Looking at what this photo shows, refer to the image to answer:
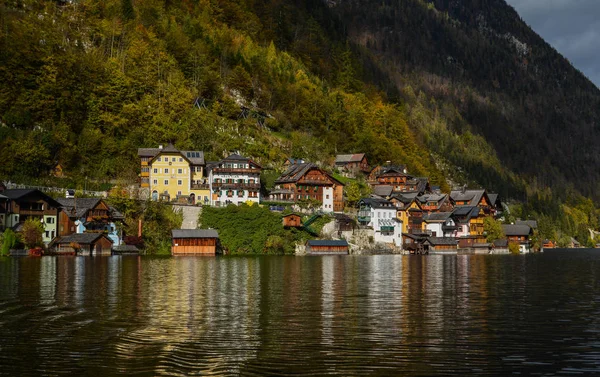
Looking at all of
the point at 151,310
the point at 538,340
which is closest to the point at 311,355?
the point at 538,340

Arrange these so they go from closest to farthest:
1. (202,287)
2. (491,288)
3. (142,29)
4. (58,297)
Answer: (58,297), (202,287), (491,288), (142,29)

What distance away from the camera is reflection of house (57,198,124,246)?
91062 millimetres

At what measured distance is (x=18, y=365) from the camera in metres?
20.7

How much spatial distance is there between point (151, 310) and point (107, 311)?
2.17 m

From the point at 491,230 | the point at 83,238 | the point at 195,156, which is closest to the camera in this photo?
the point at 83,238

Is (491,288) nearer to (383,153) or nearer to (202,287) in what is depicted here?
(202,287)

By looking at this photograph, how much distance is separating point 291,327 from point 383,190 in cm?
10736

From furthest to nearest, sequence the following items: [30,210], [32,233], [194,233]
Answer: [194,233], [30,210], [32,233]

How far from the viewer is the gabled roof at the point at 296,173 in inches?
4604

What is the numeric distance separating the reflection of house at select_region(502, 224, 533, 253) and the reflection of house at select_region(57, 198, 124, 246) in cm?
8795

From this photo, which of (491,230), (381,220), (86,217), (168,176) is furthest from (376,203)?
(86,217)

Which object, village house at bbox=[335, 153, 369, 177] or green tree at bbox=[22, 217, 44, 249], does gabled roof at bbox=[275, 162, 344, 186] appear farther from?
green tree at bbox=[22, 217, 44, 249]

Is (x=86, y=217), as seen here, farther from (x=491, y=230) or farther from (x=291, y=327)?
(x=491, y=230)

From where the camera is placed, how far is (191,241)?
9312cm
